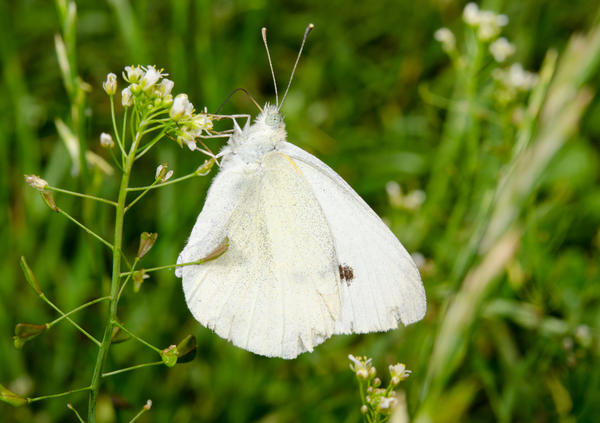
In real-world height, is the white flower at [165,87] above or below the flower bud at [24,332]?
above

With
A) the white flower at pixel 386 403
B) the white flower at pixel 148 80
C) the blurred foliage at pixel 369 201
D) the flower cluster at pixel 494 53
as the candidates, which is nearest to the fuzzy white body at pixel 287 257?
the blurred foliage at pixel 369 201

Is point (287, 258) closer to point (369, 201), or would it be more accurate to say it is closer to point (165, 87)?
point (165, 87)

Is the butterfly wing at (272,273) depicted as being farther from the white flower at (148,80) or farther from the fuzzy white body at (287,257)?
the white flower at (148,80)

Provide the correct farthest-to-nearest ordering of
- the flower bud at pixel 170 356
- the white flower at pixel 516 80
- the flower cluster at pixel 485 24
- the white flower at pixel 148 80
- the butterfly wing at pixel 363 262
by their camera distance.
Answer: the white flower at pixel 516 80
the flower cluster at pixel 485 24
the butterfly wing at pixel 363 262
the white flower at pixel 148 80
the flower bud at pixel 170 356

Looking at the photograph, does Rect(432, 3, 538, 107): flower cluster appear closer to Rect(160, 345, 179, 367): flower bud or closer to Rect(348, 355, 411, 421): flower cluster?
Rect(348, 355, 411, 421): flower cluster

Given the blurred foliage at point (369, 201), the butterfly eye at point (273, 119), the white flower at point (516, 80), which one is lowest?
the blurred foliage at point (369, 201)

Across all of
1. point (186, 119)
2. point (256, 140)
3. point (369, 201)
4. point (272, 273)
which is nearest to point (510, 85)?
point (369, 201)
